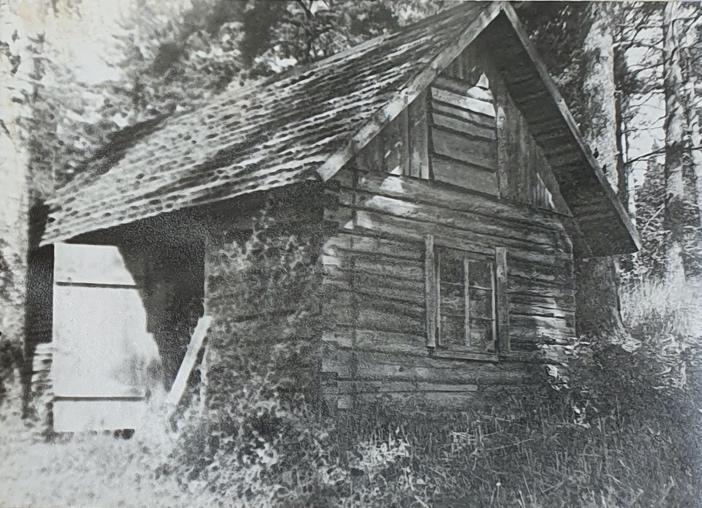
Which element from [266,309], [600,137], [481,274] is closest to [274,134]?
[266,309]

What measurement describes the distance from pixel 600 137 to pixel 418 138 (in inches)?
33.9

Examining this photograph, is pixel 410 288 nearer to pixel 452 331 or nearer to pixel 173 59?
pixel 452 331

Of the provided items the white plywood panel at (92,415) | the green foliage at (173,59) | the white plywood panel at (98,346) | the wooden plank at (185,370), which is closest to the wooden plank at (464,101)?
the green foliage at (173,59)

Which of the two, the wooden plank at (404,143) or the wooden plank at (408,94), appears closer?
the wooden plank at (408,94)

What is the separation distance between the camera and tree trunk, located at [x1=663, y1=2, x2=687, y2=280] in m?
3.67

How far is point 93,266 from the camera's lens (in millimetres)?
3402

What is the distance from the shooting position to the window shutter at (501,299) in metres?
3.87

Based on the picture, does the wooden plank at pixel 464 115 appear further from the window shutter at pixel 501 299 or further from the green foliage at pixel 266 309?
the green foliage at pixel 266 309

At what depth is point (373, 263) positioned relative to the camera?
3.62 meters

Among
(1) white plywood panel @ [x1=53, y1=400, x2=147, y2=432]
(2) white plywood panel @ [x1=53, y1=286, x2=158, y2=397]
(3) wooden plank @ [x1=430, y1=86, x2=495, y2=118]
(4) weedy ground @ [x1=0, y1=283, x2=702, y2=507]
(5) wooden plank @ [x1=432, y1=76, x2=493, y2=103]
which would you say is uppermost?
(5) wooden plank @ [x1=432, y1=76, x2=493, y2=103]

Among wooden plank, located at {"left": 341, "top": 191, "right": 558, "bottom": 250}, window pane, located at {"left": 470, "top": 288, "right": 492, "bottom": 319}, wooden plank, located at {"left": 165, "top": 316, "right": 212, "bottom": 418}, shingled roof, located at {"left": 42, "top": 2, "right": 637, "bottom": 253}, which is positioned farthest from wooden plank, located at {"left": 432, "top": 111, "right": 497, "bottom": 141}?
wooden plank, located at {"left": 165, "top": 316, "right": 212, "bottom": 418}

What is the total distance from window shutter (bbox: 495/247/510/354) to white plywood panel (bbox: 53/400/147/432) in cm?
174

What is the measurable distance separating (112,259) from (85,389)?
57 cm

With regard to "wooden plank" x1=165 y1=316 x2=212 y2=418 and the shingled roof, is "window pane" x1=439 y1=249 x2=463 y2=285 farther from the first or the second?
"wooden plank" x1=165 y1=316 x2=212 y2=418
